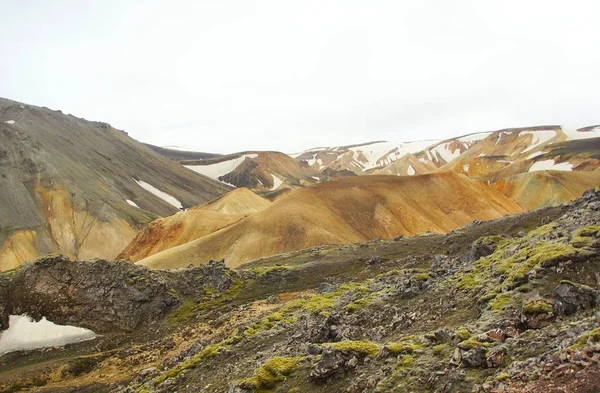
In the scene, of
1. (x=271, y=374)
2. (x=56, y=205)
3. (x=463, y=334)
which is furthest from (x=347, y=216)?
(x=56, y=205)

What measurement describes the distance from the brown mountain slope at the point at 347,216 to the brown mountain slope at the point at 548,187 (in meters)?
28.6

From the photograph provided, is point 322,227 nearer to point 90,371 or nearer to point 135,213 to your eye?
point 90,371

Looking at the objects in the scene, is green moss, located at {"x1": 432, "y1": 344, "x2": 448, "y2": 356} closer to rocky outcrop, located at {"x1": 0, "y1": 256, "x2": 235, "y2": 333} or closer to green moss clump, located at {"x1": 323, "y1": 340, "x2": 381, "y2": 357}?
green moss clump, located at {"x1": 323, "y1": 340, "x2": 381, "y2": 357}

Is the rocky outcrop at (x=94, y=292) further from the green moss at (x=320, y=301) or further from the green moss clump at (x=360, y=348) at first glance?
the green moss clump at (x=360, y=348)

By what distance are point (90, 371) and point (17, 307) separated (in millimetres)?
14461

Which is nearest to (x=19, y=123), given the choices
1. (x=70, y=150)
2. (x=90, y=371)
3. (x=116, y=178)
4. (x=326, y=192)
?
(x=70, y=150)

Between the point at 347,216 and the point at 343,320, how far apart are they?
2868 inches

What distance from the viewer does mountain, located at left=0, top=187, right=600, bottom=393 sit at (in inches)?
508

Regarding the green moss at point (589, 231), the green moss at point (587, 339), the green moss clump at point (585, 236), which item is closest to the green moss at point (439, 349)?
the green moss at point (587, 339)

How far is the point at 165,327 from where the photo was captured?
126ft

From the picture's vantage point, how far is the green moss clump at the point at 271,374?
17.3m

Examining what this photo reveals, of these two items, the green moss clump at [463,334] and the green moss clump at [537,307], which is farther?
the green moss clump at [463,334]

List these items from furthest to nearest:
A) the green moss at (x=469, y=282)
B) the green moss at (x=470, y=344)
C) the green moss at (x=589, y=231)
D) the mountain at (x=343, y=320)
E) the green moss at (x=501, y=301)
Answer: the green moss at (x=469, y=282)
the green moss at (x=589, y=231)
the green moss at (x=501, y=301)
the green moss at (x=470, y=344)
the mountain at (x=343, y=320)

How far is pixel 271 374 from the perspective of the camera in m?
17.7
